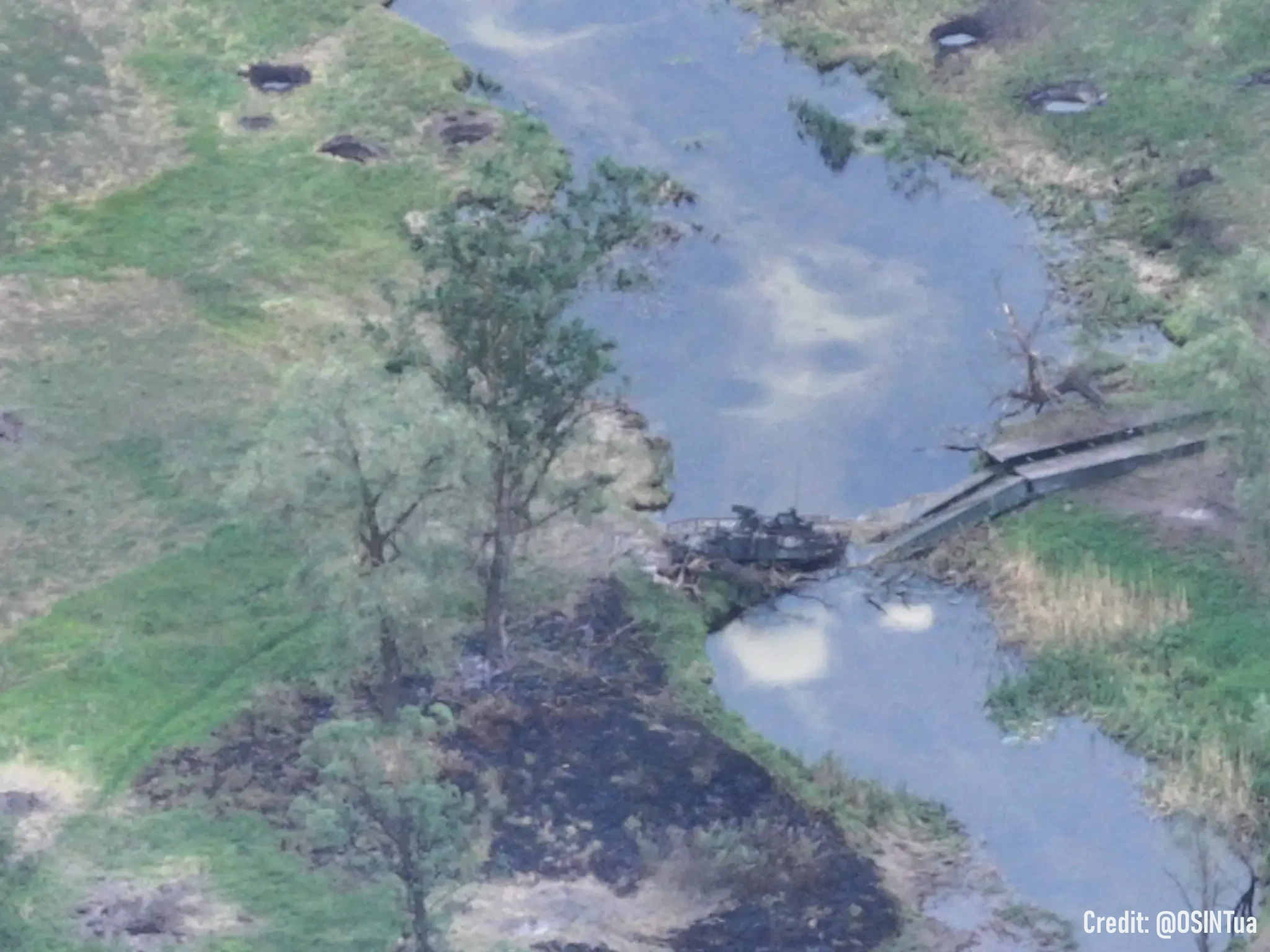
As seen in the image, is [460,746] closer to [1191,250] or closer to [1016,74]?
[1191,250]

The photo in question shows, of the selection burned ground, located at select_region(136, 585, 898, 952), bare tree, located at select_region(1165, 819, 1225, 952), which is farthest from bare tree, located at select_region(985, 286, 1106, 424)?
bare tree, located at select_region(1165, 819, 1225, 952)

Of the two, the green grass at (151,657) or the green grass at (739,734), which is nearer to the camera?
the green grass at (739,734)

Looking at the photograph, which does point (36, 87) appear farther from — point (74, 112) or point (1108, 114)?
point (1108, 114)

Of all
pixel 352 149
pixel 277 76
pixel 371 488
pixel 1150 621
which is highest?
pixel 371 488

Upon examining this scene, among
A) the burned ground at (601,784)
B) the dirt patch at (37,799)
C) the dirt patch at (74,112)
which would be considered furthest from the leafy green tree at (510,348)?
the dirt patch at (74,112)

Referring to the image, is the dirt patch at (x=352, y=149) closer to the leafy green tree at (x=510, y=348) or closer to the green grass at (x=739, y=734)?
the leafy green tree at (x=510, y=348)

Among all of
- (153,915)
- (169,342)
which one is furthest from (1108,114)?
Result: (153,915)

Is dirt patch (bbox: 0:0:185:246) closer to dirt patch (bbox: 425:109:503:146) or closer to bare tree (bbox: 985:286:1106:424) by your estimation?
dirt patch (bbox: 425:109:503:146)

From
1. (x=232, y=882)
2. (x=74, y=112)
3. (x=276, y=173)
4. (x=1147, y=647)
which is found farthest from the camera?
(x=74, y=112)

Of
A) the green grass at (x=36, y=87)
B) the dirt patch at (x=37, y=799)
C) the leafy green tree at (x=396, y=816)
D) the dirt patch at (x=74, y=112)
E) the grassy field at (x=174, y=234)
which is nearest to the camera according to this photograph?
the leafy green tree at (x=396, y=816)
